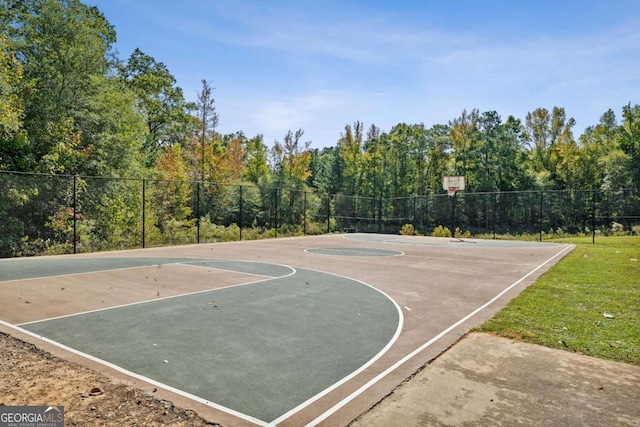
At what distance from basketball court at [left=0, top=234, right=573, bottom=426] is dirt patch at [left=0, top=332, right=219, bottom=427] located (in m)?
0.14

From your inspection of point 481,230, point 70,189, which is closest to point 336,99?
point 70,189

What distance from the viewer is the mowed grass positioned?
403cm

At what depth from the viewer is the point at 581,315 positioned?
5.11 meters

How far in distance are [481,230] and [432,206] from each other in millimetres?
4135

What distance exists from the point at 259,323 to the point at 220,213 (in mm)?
18847

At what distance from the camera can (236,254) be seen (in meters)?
12.5

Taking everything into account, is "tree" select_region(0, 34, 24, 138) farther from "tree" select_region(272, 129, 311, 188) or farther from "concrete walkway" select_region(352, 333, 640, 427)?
"tree" select_region(272, 129, 311, 188)

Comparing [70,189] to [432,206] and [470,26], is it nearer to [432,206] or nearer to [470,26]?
[470,26]

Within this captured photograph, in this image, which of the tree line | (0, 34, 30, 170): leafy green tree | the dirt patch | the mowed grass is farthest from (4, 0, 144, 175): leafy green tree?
the mowed grass

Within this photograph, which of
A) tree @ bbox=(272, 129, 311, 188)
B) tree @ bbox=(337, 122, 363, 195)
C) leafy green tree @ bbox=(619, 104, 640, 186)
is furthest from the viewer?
tree @ bbox=(337, 122, 363, 195)

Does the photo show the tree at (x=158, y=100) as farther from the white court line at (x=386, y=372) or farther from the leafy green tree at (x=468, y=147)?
the white court line at (x=386, y=372)

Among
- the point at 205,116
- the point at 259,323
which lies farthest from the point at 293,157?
the point at 259,323

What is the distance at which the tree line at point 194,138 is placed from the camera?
45.8 feet

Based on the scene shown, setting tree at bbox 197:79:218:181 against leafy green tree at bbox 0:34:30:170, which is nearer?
leafy green tree at bbox 0:34:30:170
